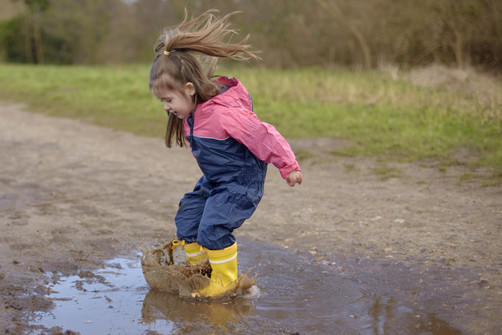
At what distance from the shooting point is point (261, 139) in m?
2.95

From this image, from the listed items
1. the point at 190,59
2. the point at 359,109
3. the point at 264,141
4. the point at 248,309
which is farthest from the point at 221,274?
the point at 359,109

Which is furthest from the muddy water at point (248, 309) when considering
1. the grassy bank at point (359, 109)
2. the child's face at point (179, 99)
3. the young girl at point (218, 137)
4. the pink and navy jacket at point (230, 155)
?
the grassy bank at point (359, 109)

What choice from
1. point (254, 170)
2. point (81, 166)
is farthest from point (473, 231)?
point (81, 166)

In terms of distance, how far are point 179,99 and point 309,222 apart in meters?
1.95

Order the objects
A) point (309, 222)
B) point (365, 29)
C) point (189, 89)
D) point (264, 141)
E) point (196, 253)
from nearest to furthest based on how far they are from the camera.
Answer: point (264, 141) < point (189, 89) < point (196, 253) < point (309, 222) < point (365, 29)

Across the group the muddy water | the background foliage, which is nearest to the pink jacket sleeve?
the muddy water

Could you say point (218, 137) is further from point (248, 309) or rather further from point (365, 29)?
point (365, 29)

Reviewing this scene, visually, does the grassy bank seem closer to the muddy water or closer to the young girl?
the muddy water

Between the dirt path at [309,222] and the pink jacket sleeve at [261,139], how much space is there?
954mm

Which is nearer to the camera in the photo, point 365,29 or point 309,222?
point 309,222

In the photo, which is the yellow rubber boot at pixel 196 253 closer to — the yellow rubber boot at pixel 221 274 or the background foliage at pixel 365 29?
the yellow rubber boot at pixel 221 274

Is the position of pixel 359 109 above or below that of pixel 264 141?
below

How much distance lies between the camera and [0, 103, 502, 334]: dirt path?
10.6 feet

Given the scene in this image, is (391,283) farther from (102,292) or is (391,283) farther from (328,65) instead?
(328,65)
